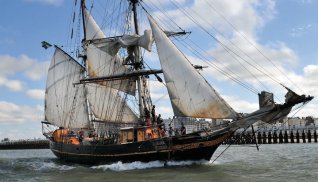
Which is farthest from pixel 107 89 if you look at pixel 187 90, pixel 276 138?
pixel 276 138

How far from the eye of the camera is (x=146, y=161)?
31.0 metres

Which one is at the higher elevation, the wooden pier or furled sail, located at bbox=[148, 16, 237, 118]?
furled sail, located at bbox=[148, 16, 237, 118]

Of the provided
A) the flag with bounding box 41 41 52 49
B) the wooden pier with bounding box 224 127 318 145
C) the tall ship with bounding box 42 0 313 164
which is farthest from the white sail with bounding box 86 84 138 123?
the wooden pier with bounding box 224 127 318 145

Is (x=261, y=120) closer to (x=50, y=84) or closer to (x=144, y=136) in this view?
(x=144, y=136)

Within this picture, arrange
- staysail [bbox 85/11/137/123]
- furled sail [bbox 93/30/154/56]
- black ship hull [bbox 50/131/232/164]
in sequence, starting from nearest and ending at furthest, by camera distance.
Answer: black ship hull [bbox 50/131/232/164] → furled sail [bbox 93/30/154/56] → staysail [bbox 85/11/137/123]

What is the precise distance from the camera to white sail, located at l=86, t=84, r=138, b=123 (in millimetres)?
44594

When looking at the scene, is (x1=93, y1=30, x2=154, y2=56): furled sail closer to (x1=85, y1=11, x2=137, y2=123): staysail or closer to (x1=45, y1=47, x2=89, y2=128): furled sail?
(x1=85, y1=11, x2=137, y2=123): staysail

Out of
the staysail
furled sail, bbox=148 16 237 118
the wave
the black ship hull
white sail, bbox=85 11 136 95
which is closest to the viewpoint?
furled sail, bbox=148 16 237 118

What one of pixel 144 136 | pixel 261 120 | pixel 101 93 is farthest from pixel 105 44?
pixel 261 120

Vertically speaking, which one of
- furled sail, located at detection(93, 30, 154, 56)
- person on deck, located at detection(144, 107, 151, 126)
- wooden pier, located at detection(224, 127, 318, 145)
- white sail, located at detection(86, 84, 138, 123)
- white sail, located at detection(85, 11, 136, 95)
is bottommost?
wooden pier, located at detection(224, 127, 318, 145)

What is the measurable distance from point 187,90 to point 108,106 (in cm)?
1780

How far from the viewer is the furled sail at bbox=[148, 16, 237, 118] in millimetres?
29109

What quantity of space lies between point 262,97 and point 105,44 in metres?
18.5

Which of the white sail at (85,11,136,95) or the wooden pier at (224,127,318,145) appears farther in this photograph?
the wooden pier at (224,127,318,145)
